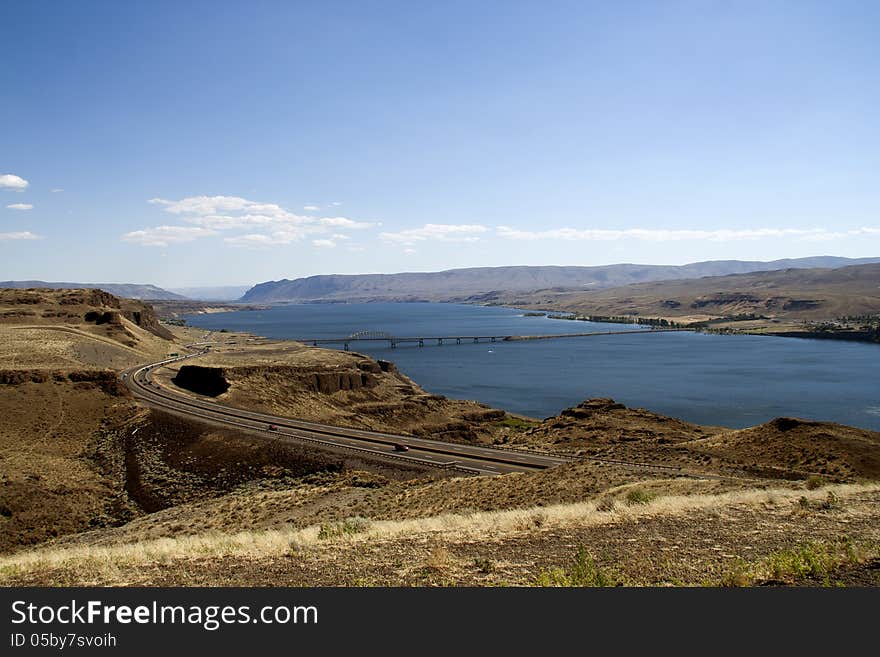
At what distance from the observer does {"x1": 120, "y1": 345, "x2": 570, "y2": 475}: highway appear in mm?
33156

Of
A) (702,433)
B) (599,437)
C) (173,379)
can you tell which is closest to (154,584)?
(599,437)

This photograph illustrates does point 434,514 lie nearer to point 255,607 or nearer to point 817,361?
point 255,607

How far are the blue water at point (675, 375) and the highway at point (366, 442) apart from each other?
37.3m

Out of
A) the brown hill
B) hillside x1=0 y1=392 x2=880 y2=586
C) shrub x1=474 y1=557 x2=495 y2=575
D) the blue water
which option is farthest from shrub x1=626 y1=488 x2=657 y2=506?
the blue water

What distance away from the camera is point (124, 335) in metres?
94.5

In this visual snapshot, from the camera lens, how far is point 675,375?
105 m

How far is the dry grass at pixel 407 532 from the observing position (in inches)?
557

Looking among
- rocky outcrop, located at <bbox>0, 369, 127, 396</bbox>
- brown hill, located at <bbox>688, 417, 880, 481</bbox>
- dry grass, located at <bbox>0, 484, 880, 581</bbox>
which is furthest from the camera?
rocky outcrop, located at <bbox>0, 369, 127, 396</bbox>

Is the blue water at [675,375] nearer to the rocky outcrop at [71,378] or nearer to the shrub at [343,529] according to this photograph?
the rocky outcrop at [71,378]

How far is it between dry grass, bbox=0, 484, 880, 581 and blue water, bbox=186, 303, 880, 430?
54202 mm

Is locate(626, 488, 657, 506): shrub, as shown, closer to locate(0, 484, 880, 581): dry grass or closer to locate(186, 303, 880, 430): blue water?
locate(0, 484, 880, 581): dry grass

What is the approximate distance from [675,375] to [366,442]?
82990mm

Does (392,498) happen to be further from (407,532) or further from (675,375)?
(675,375)

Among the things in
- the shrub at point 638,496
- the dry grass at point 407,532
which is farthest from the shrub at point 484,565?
the shrub at point 638,496
